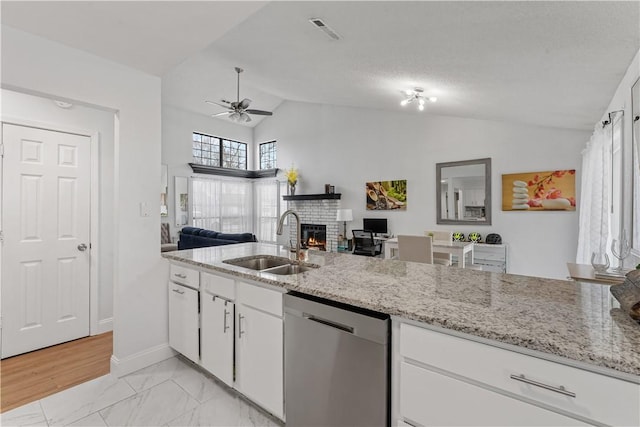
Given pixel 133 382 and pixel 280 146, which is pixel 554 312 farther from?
pixel 280 146

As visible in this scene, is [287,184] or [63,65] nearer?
[63,65]

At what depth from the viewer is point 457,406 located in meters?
1.04

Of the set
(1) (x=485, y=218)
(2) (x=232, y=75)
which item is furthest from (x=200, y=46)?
(1) (x=485, y=218)

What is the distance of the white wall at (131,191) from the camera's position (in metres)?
2.11

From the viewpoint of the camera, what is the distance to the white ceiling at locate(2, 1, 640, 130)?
5.44 feet

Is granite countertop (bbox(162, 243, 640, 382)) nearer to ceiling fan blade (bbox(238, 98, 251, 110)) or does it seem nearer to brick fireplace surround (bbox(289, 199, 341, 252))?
ceiling fan blade (bbox(238, 98, 251, 110))

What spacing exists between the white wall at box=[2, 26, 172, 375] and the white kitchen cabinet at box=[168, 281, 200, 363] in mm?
116

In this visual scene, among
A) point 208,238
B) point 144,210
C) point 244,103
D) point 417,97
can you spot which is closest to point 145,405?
point 144,210

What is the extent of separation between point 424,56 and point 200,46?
6.08 ft

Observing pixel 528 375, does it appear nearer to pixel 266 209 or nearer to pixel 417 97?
pixel 417 97

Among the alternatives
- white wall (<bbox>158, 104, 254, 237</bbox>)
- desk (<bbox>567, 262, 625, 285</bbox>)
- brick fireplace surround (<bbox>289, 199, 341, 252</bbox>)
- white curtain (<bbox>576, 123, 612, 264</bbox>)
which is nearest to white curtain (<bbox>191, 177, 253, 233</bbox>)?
white wall (<bbox>158, 104, 254, 237</bbox>)

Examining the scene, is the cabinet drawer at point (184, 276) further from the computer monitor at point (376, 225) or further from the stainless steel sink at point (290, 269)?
the computer monitor at point (376, 225)

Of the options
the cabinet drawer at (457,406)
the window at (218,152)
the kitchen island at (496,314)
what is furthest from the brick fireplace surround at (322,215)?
the cabinet drawer at (457,406)

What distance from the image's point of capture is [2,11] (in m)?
1.64
